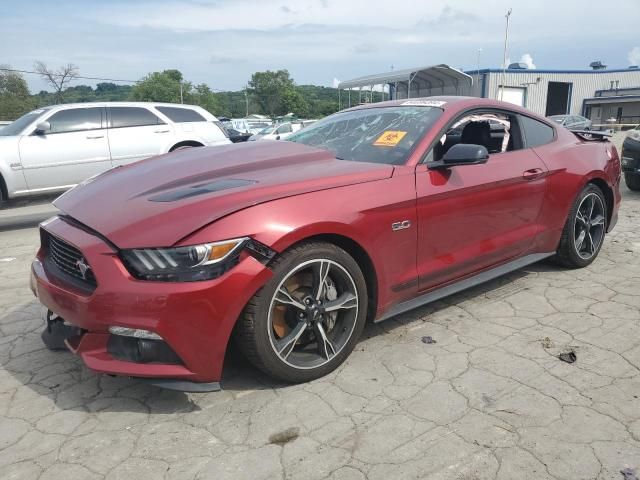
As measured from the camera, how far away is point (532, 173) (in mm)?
3715

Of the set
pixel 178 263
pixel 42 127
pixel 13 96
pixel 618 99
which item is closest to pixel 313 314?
pixel 178 263

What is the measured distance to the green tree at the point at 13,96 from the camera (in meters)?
49.6

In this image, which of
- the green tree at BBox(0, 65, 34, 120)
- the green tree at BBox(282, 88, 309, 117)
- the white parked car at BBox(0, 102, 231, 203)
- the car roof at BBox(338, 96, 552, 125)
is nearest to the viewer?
the car roof at BBox(338, 96, 552, 125)

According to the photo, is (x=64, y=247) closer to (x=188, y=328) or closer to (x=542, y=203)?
(x=188, y=328)

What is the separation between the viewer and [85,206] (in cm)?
273

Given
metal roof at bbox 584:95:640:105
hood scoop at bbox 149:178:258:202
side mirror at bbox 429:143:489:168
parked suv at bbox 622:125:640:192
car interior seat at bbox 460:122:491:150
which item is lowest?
parked suv at bbox 622:125:640:192

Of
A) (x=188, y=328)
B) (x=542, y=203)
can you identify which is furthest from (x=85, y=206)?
(x=542, y=203)

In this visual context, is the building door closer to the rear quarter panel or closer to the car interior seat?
the rear quarter panel

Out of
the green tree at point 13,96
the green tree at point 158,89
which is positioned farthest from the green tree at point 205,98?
the green tree at point 13,96

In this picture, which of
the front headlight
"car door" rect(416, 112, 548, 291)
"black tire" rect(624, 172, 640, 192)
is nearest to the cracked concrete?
"car door" rect(416, 112, 548, 291)

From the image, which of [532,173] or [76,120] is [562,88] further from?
[532,173]

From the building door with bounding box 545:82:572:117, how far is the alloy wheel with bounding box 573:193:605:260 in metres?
48.6

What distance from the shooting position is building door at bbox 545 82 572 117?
4788 centimetres

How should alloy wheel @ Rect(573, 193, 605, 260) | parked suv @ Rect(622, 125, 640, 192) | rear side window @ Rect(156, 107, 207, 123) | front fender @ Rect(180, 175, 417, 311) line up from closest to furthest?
front fender @ Rect(180, 175, 417, 311) → alloy wheel @ Rect(573, 193, 605, 260) → parked suv @ Rect(622, 125, 640, 192) → rear side window @ Rect(156, 107, 207, 123)
